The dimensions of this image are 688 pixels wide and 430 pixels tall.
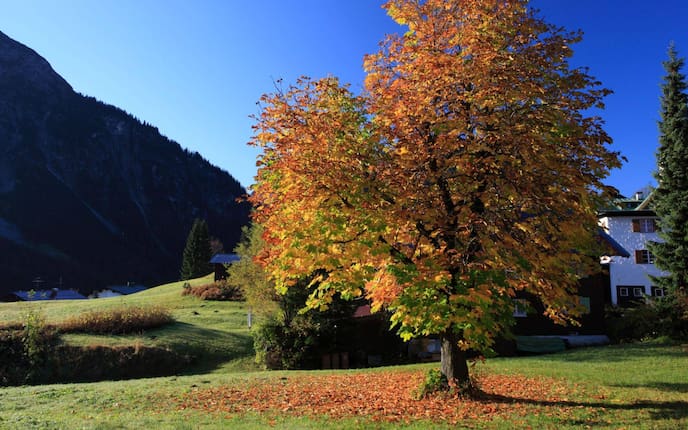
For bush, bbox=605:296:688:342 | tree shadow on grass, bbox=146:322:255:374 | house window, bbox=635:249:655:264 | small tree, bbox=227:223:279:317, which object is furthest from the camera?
house window, bbox=635:249:655:264

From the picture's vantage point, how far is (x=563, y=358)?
2261 centimetres

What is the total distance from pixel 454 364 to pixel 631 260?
152ft

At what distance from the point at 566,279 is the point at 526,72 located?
4931mm

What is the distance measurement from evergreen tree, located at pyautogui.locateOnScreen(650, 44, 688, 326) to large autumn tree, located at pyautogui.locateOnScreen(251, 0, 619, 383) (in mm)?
22889

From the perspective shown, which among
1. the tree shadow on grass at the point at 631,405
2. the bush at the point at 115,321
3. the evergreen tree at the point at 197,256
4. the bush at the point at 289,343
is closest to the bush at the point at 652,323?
the tree shadow on grass at the point at 631,405

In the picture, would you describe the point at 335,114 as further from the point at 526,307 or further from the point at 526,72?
the point at 526,307

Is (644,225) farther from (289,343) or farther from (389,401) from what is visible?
(389,401)

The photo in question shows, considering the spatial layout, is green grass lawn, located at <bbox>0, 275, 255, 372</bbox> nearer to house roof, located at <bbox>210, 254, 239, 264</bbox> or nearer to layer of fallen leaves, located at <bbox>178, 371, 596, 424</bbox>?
layer of fallen leaves, located at <bbox>178, 371, 596, 424</bbox>

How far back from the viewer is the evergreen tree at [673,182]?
29.3 m

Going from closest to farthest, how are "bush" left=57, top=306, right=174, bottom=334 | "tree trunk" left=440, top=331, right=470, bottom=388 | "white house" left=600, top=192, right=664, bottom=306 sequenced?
1. "tree trunk" left=440, top=331, right=470, bottom=388
2. "bush" left=57, top=306, right=174, bottom=334
3. "white house" left=600, top=192, right=664, bottom=306

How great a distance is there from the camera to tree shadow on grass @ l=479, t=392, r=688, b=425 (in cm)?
1069

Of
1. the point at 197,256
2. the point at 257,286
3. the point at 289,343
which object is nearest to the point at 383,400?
the point at 289,343

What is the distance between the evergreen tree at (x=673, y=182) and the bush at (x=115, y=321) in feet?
111

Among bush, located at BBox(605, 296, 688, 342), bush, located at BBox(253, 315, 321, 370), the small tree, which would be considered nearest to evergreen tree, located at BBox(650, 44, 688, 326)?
bush, located at BBox(605, 296, 688, 342)
